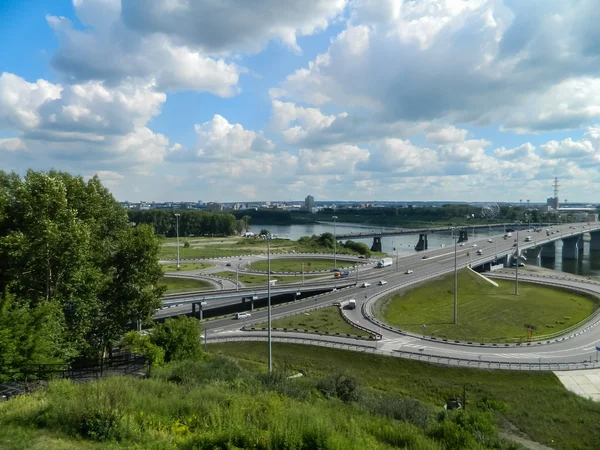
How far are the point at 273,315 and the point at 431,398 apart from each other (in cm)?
2146

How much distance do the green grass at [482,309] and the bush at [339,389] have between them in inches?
936

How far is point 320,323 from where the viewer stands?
139 feet

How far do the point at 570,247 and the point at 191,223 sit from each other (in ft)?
407

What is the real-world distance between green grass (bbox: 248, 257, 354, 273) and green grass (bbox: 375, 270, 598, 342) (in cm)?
2453

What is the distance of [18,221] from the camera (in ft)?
74.0

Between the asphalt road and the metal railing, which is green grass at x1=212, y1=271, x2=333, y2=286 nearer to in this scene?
the asphalt road

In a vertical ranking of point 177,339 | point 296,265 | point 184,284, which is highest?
point 177,339

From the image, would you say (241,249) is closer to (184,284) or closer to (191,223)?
(184,284)

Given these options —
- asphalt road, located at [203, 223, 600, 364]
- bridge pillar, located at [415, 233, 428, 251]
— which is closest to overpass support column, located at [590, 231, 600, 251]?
bridge pillar, located at [415, 233, 428, 251]

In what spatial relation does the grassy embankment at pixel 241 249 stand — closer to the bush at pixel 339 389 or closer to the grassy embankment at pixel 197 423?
the bush at pixel 339 389

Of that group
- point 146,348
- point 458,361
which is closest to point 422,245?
point 458,361

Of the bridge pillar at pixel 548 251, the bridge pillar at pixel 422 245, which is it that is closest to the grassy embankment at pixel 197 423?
the bridge pillar at pixel 422 245

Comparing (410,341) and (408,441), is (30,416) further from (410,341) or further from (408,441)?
(410,341)

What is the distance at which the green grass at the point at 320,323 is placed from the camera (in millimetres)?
40344
